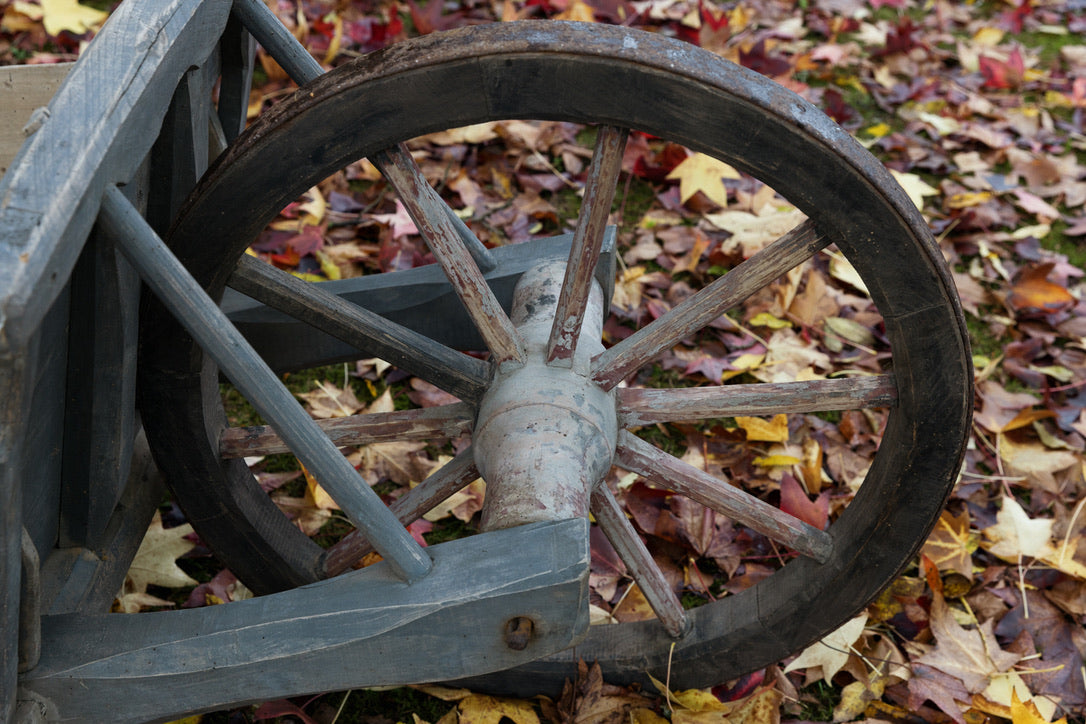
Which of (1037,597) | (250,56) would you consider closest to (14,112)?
(250,56)

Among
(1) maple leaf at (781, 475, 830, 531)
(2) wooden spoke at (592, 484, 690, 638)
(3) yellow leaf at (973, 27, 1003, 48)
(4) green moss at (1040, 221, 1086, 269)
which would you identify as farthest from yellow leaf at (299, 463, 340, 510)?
(3) yellow leaf at (973, 27, 1003, 48)

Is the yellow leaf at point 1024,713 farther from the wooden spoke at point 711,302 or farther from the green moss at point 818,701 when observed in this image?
the wooden spoke at point 711,302

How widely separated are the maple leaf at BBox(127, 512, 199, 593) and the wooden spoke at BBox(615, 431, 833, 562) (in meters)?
0.76

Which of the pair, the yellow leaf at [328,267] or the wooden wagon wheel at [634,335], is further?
the yellow leaf at [328,267]

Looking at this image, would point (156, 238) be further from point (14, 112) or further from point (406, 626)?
point (14, 112)

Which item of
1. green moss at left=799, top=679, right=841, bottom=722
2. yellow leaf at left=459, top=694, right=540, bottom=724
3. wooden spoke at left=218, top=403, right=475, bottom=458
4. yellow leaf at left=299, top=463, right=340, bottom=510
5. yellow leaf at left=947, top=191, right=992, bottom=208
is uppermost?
wooden spoke at left=218, top=403, right=475, bottom=458

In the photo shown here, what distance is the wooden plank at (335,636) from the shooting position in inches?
39.6

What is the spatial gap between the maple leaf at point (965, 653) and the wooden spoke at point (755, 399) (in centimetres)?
51

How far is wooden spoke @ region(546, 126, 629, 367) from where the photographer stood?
103 centimetres

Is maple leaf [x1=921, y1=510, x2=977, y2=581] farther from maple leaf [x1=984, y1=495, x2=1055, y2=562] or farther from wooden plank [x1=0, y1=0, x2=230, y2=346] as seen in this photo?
wooden plank [x1=0, y1=0, x2=230, y2=346]

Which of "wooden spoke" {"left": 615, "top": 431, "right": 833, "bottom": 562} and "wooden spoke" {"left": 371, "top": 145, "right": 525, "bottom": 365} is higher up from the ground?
"wooden spoke" {"left": 371, "top": 145, "right": 525, "bottom": 365}

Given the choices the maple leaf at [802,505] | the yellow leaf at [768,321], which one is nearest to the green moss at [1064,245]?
the yellow leaf at [768,321]

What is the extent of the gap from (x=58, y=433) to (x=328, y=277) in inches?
40.8

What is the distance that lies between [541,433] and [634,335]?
7.5 inches
